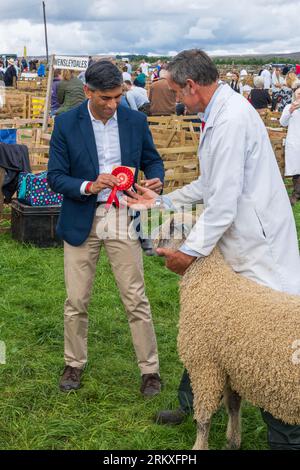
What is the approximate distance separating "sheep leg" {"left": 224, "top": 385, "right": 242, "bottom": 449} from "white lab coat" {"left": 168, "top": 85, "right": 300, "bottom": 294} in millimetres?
798

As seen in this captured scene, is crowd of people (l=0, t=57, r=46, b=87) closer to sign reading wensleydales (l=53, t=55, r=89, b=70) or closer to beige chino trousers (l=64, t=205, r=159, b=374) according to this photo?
sign reading wensleydales (l=53, t=55, r=89, b=70)

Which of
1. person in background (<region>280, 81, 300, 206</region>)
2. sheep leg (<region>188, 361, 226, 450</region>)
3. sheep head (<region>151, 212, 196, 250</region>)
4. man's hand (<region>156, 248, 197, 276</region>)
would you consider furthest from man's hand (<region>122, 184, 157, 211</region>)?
person in background (<region>280, 81, 300, 206</region>)

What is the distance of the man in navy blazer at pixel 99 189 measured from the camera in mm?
3775

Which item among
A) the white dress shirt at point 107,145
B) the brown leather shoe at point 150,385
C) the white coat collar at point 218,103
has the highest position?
the white coat collar at point 218,103

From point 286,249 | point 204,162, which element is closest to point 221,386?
point 286,249

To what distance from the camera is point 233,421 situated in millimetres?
3594

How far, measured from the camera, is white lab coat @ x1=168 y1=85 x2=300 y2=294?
2.98m

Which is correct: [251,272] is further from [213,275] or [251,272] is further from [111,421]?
[111,421]

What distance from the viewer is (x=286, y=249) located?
10.3 ft

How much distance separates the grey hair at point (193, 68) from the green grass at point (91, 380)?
202 cm

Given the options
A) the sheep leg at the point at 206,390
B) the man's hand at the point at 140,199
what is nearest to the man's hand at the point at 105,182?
the man's hand at the point at 140,199

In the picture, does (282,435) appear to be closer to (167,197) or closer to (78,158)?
(167,197)

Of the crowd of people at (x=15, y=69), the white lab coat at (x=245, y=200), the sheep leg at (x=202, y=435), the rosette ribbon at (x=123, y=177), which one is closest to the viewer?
the white lab coat at (x=245, y=200)

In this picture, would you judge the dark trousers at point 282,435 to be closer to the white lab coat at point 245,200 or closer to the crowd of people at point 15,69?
the white lab coat at point 245,200
